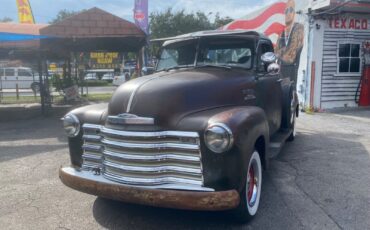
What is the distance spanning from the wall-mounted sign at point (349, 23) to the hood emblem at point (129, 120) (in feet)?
35.1

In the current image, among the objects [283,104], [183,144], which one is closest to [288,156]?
[283,104]

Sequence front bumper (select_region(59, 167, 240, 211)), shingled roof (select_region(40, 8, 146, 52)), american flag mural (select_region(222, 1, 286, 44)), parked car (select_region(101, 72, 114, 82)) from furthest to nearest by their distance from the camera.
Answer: parked car (select_region(101, 72, 114, 82)) → american flag mural (select_region(222, 1, 286, 44)) → shingled roof (select_region(40, 8, 146, 52)) → front bumper (select_region(59, 167, 240, 211))

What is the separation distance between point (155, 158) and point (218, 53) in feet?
7.20

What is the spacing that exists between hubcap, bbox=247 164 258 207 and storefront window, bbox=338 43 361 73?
9.91 meters

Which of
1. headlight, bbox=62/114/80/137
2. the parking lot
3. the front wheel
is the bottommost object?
the parking lot

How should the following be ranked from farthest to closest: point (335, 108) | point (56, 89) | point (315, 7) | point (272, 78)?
point (56, 89) < point (335, 108) < point (315, 7) < point (272, 78)

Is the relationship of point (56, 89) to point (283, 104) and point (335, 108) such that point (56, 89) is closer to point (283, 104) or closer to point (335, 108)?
point (335, 108)

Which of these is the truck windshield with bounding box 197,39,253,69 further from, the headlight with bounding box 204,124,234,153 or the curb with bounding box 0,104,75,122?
the curb with bounding box 0,104,75,122

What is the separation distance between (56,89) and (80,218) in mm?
16898

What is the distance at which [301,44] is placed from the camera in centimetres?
1308

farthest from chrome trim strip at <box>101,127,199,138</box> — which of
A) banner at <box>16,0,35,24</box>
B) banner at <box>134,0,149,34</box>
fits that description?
banner at <box>16,0,35,24</box>

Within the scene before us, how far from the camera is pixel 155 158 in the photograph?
3.51 metres

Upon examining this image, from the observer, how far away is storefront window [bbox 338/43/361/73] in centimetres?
1259

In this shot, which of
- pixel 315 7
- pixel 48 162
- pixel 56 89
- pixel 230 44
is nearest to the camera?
pixel 230 44
